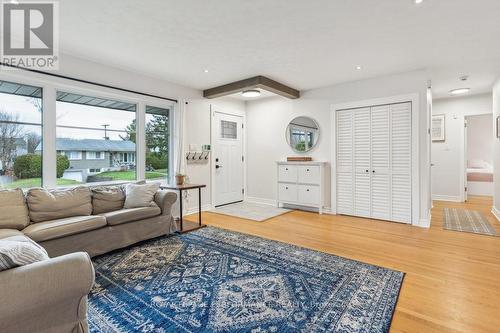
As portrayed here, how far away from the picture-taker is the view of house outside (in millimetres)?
3104

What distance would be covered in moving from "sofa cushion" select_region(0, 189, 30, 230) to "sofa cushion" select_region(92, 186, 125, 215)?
0.70 meters

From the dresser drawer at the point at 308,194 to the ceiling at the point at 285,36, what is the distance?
83.2 inches

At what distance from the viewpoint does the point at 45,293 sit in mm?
1175

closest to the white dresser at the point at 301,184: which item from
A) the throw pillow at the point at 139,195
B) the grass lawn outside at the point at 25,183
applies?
the throw pillow at the point at 139,195

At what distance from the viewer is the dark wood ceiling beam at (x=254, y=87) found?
435 centimetres

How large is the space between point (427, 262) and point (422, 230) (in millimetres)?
1335

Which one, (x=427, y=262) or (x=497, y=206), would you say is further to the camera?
(x=497, y=206)

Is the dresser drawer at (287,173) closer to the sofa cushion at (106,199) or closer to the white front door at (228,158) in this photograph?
the white front door at (228,158)

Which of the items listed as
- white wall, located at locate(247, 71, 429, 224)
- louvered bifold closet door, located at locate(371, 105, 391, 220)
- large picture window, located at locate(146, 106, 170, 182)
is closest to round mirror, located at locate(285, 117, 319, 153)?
white wall, located at locate(247, 71, 429, 224)

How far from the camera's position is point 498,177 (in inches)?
175

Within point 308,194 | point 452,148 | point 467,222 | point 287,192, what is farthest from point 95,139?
point 452,148

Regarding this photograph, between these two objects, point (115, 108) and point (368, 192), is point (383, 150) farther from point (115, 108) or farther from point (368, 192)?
point (115, 108)

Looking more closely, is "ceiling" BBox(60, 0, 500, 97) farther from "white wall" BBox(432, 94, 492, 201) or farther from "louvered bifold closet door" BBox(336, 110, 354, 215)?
"white wall" BBox(432, 94, 492, 201)

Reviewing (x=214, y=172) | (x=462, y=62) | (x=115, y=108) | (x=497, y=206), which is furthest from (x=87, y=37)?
(x=497, y=206)
